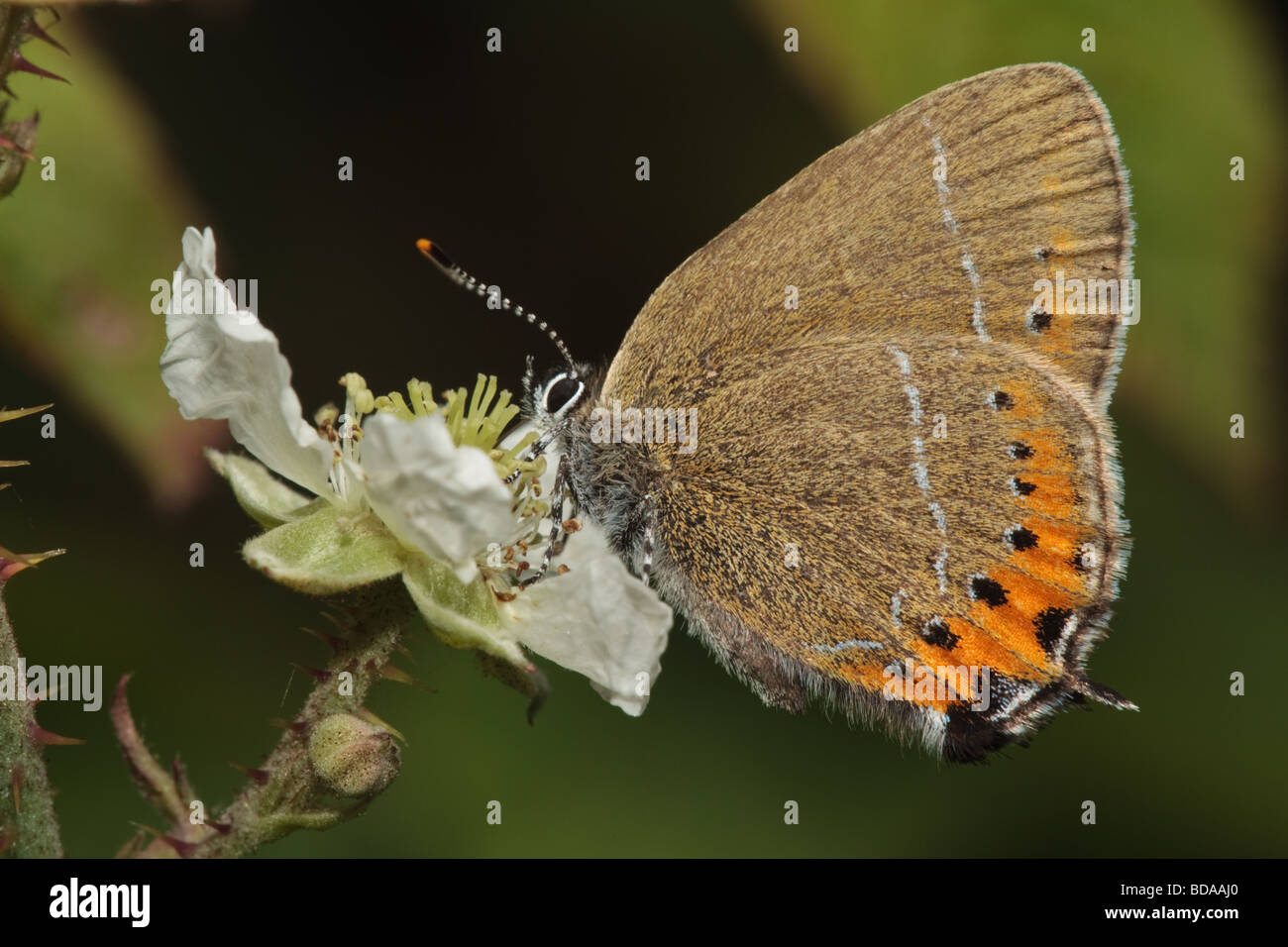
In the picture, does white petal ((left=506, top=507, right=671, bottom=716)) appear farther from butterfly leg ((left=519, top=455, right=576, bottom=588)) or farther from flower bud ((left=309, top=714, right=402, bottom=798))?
flower bud ((left=309, top=714, right=402, bottom=798))

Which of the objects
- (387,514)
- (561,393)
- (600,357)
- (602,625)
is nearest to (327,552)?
(387,514)

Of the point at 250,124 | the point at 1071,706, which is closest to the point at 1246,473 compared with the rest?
the point at 1071,706

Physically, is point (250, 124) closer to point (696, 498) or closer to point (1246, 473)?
point (696, 498)

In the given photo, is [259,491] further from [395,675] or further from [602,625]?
[602,625]

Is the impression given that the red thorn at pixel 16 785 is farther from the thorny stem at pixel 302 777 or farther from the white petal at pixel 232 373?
the white petal at pixel 232 373

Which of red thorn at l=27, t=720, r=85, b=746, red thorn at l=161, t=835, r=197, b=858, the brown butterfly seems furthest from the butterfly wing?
red thorn at l=27, t=720, r=85, b=746

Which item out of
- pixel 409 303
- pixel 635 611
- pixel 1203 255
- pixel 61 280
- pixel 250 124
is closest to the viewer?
pixel 635 611
